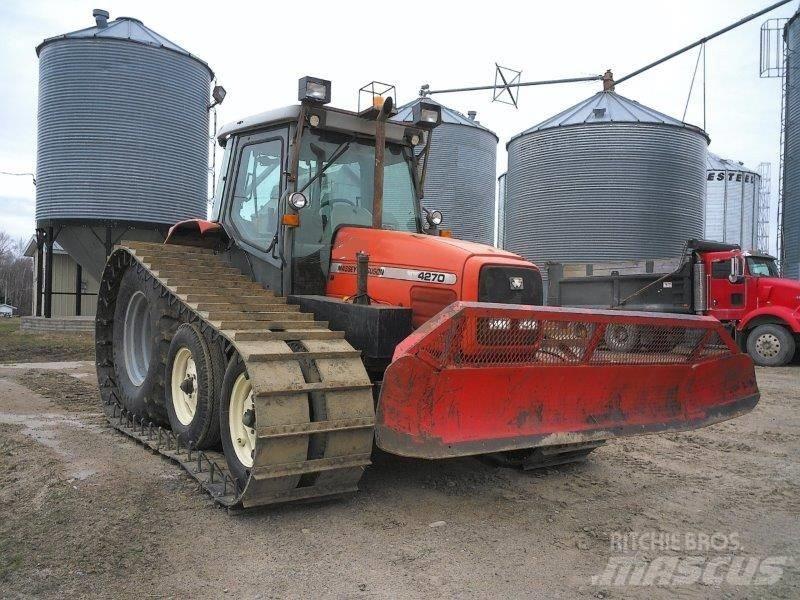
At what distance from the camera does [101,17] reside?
1870cm

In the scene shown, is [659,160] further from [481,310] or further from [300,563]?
[300,563]

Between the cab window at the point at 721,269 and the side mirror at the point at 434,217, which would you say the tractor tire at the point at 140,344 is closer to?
the side mirror at the point at 434,217

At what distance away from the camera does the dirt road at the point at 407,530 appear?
10.4ft

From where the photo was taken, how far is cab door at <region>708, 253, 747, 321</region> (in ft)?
46.0

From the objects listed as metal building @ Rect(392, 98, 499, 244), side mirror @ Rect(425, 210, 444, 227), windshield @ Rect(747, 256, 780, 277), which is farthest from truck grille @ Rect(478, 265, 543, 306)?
metal building @ Rect(392, 98, 499, 244)

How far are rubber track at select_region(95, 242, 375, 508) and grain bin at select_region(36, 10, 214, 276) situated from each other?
48.1 ft

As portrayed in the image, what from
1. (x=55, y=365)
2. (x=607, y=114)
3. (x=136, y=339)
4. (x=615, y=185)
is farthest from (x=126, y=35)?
(x=136, y=339)

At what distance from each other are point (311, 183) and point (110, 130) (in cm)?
1500

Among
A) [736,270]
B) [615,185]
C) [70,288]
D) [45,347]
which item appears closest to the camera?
[736,270]

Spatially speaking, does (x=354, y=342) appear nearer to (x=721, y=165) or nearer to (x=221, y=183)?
(x=221, y=183)

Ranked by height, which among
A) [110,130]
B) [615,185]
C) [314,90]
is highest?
[110,130]

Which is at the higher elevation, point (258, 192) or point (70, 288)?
point (258, 192)

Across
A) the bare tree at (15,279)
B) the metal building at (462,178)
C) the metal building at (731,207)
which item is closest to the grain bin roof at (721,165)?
the metal building at (731,207)

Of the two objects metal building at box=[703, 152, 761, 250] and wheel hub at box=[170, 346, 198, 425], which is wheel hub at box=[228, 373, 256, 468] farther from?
metal building at box=[703, 152, 761, 250]
